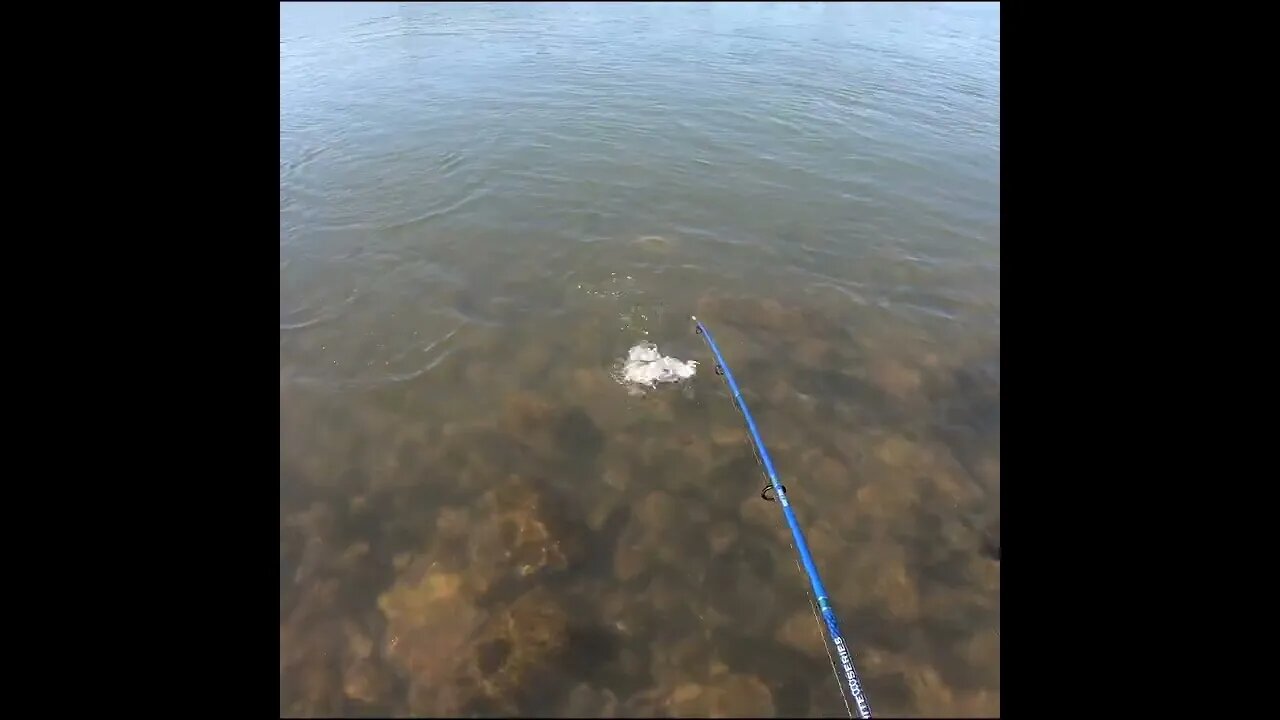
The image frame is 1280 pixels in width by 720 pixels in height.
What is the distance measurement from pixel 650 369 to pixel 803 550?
483cm

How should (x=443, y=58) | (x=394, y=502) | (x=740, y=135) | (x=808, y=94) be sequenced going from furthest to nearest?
(x=443, y=58)
(x=808, y=94)
(x=740, y=135)
(x=394, y=502)

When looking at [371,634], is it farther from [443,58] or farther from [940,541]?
[443,58]

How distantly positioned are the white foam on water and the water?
0.30 metres

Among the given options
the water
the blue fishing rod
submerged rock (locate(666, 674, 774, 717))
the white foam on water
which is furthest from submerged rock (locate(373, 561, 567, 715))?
the white foam on water

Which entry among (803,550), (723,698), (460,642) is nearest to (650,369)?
(803,550)

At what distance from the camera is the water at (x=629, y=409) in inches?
312

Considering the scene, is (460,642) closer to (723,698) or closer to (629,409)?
(723,698)

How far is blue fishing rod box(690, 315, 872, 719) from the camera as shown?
714 centimetres

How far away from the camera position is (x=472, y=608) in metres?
8.33

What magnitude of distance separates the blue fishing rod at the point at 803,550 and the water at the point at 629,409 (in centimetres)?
23

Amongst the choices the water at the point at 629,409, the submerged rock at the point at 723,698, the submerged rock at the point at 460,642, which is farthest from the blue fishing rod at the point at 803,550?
the submerged rock at the point at 460,642

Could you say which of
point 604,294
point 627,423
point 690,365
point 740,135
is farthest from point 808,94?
point 627,423

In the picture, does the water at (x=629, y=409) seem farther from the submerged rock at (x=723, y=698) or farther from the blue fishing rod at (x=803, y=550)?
the blue fishing rod at (x=803, y=550)
